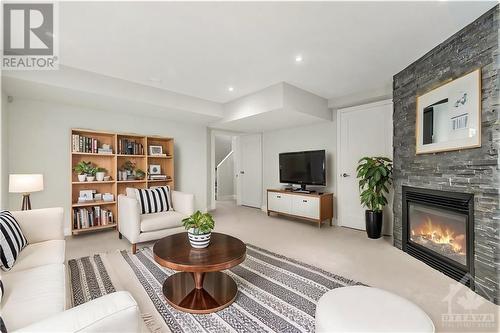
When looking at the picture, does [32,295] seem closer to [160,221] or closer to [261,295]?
[261,295]

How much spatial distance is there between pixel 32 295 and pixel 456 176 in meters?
3.34

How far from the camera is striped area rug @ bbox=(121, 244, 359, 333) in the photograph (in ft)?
5.23

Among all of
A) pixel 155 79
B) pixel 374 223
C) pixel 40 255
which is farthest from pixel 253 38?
pixel 374 223

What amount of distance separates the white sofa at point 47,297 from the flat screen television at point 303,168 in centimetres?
383

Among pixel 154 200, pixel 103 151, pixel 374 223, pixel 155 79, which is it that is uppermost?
pixel 155 79

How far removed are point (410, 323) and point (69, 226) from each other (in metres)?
4.36

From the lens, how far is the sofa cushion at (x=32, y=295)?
3.48 feet

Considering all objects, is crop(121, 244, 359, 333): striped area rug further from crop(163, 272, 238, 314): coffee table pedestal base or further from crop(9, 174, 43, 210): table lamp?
crop(9, 174, 43, 210): table lamp

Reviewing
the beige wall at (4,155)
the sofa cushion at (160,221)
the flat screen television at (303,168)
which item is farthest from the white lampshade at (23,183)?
the flat screen television at (303,168)

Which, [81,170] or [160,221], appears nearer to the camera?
[160,221]

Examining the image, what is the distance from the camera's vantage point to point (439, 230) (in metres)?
2.54

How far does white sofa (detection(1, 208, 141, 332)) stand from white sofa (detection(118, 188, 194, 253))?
73cm

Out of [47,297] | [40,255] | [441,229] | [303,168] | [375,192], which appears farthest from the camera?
[303,168]

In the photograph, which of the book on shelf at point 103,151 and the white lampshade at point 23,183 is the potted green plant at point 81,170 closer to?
the book on shelf at point 103,151
